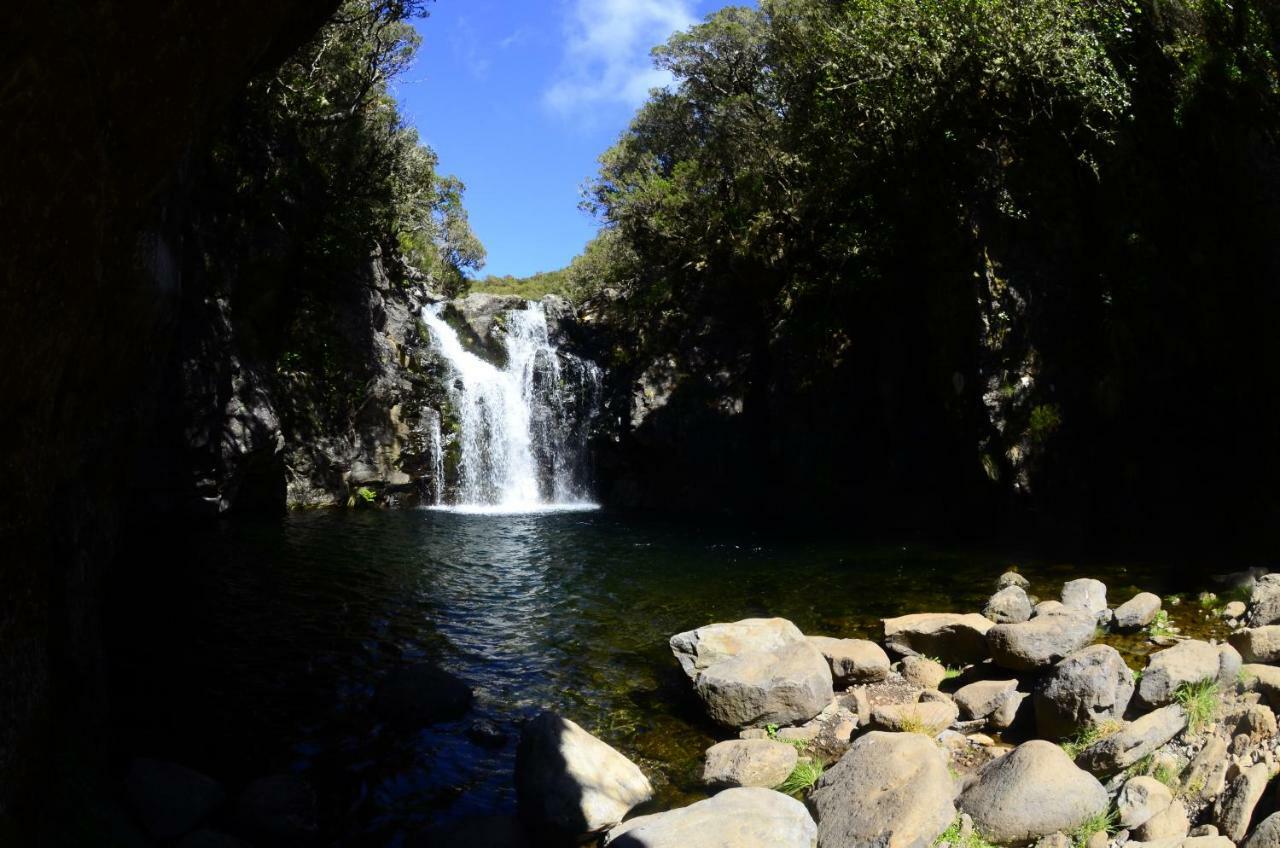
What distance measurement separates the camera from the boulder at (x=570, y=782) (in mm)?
6113

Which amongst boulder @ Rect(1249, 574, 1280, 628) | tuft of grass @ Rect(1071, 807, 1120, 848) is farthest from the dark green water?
tuft of grass @ Rect(1071, 807, 1120, 848)

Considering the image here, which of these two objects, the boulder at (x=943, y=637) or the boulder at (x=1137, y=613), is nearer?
the boulder at (x=943, y=637)

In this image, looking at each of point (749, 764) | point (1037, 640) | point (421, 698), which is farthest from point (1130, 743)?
point (421, 698)

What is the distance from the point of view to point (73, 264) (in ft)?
13.8

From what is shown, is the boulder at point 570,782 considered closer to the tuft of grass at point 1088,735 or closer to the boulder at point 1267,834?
the tuft of grass at point 1088,735

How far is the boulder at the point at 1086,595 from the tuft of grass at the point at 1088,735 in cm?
424

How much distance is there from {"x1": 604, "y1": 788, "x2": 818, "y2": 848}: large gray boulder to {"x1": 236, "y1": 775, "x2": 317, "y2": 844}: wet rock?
98.6 inches

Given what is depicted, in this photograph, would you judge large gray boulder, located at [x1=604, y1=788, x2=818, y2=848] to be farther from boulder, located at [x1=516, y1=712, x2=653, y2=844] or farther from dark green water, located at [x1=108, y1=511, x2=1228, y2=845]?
dark green water, located at [x1=108, y1=511, x2=1228, y2=845]

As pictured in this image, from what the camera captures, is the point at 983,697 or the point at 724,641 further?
the point at 724,641

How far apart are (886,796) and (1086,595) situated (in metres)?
7.17

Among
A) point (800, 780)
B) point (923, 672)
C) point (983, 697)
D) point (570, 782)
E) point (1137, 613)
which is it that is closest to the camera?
point (570, 782)

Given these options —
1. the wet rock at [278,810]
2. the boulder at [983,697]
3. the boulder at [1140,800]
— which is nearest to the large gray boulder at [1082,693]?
the boulder at [983,697]

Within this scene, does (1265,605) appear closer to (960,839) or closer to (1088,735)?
(1088,735)

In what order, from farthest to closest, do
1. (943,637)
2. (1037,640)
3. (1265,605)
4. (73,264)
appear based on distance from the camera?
1. (943,637)
2. (1265,605)
3. (1037,640)
4. (73,264)
